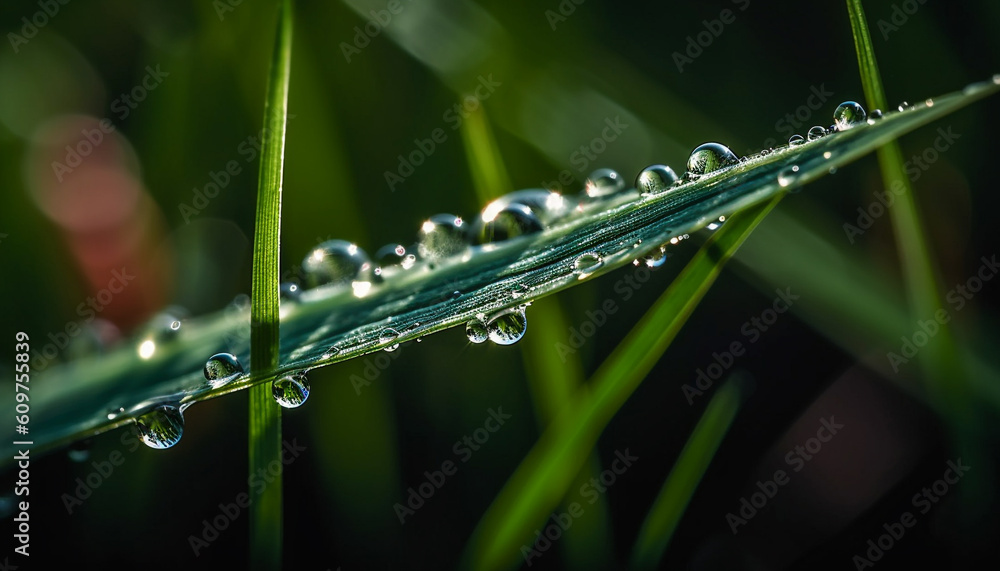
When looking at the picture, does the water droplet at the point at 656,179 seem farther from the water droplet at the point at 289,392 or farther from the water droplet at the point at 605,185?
the water droplet at the point at 289,392

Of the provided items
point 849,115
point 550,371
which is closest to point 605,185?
point 550,371

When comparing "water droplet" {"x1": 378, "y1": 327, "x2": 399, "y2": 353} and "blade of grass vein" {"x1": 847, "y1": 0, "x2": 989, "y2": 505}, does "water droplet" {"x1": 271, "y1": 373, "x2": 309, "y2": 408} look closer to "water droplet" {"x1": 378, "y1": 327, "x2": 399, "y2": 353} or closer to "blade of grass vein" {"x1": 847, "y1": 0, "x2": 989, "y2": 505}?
"water droplet" {"x1": 378, "y1": 327, "x2": 399, "y2": 353}

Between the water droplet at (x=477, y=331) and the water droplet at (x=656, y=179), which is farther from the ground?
the water droplet at (x=656, y=179)

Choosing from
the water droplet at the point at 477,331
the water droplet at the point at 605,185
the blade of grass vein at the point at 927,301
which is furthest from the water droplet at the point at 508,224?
the blade of grass vein at the point at 927,301

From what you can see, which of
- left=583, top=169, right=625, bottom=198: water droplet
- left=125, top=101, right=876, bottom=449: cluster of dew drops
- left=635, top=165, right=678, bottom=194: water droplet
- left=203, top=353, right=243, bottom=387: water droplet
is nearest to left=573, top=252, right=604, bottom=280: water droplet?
left=125, top=101, right=876, bottom=449: cluster of dew drops

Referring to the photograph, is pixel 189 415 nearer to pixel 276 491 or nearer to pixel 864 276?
pixel 276 491

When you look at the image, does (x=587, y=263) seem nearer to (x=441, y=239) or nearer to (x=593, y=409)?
(x=593, y=409)

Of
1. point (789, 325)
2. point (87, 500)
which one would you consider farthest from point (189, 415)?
point (789, 325)
